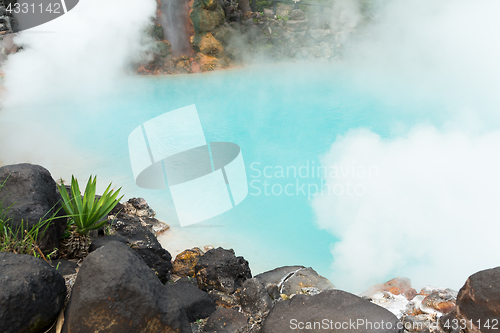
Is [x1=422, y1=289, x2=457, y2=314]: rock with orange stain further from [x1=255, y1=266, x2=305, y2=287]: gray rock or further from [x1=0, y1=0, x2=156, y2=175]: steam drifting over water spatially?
[x1=0, y1=0, x2=156, y2=175]: steam drifting over water

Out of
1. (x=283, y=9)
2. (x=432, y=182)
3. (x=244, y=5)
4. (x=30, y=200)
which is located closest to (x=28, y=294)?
(x=30, y=200)

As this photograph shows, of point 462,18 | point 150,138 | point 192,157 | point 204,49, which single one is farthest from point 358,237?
point 462,18

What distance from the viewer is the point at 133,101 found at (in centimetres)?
874

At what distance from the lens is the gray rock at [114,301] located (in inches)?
72.1

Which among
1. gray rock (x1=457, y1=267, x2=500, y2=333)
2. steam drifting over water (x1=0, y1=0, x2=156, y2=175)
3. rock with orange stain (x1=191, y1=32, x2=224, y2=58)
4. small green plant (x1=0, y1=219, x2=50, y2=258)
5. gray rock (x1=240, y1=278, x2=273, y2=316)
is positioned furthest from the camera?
rock with orange stain (x1=191, y1=32, x2=224, y2=58)

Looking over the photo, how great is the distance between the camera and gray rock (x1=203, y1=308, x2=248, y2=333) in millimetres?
2385

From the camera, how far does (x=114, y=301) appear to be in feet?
6.05

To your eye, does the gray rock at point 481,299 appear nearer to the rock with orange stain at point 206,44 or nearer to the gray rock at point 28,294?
the gray rock at point 28,294

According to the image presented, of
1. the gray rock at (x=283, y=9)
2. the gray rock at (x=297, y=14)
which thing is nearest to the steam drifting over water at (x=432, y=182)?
the gray rock at (x=297, y=14)

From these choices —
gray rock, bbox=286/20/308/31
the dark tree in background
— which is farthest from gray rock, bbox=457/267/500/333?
the dark tree in background

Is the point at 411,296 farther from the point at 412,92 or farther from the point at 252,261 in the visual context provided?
the point at 412,92

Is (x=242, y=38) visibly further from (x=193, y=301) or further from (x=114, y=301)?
(x=114, y=301)

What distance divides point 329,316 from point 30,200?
203 centimetres

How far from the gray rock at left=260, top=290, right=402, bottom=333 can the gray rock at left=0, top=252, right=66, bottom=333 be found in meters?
1.16
